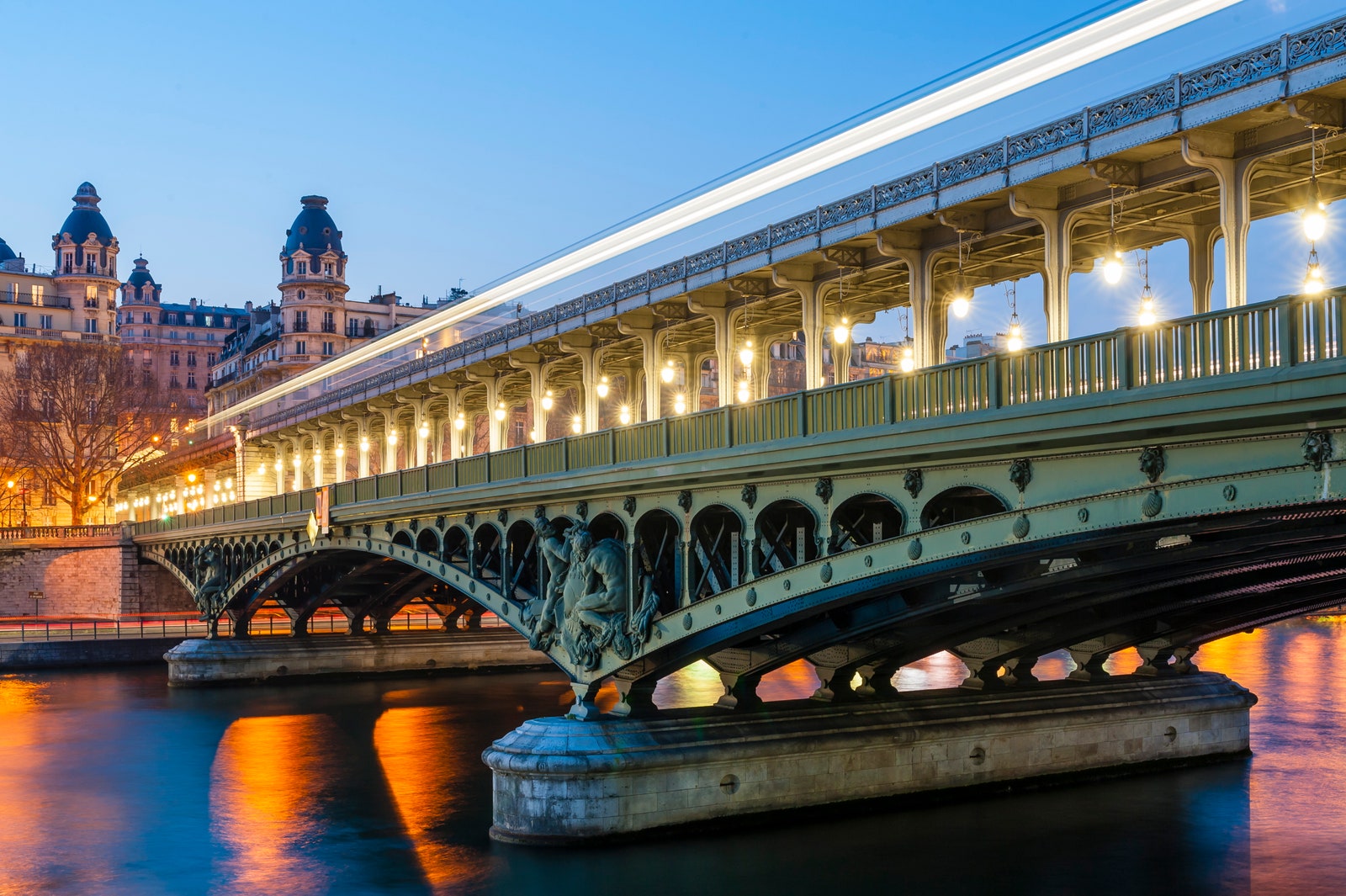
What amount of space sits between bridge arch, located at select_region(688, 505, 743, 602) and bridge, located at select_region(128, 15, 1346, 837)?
0.41ft

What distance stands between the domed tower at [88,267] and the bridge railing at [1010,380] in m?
129

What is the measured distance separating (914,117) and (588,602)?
11.0m

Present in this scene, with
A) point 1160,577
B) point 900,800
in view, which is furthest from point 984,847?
point 1160,577

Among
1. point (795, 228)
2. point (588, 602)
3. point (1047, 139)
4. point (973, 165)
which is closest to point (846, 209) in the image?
point (795, 228)

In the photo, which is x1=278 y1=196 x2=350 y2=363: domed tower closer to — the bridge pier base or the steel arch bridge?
the steel arch bridge

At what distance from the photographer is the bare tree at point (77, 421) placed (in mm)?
99562

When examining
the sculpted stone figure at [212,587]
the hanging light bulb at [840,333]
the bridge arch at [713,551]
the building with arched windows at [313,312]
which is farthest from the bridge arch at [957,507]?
the building with arched windows at [313,312]

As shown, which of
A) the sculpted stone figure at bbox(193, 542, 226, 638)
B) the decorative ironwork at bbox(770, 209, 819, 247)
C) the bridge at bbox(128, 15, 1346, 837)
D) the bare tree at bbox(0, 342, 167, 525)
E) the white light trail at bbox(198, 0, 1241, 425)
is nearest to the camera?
the bridge at bbox(128, 15, 1346, 837)

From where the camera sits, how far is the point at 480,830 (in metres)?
30.0

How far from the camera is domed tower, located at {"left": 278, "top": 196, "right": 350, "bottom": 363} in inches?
4899

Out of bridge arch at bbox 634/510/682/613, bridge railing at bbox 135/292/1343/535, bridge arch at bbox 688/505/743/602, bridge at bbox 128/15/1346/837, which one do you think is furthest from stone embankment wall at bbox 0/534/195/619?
bridge arch at bbox 688/505/743/602

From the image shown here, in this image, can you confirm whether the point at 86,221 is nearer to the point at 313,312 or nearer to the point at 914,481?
the point at 313,312

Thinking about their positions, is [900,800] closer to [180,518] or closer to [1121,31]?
[1121,31]

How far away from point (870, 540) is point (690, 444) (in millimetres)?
4254
